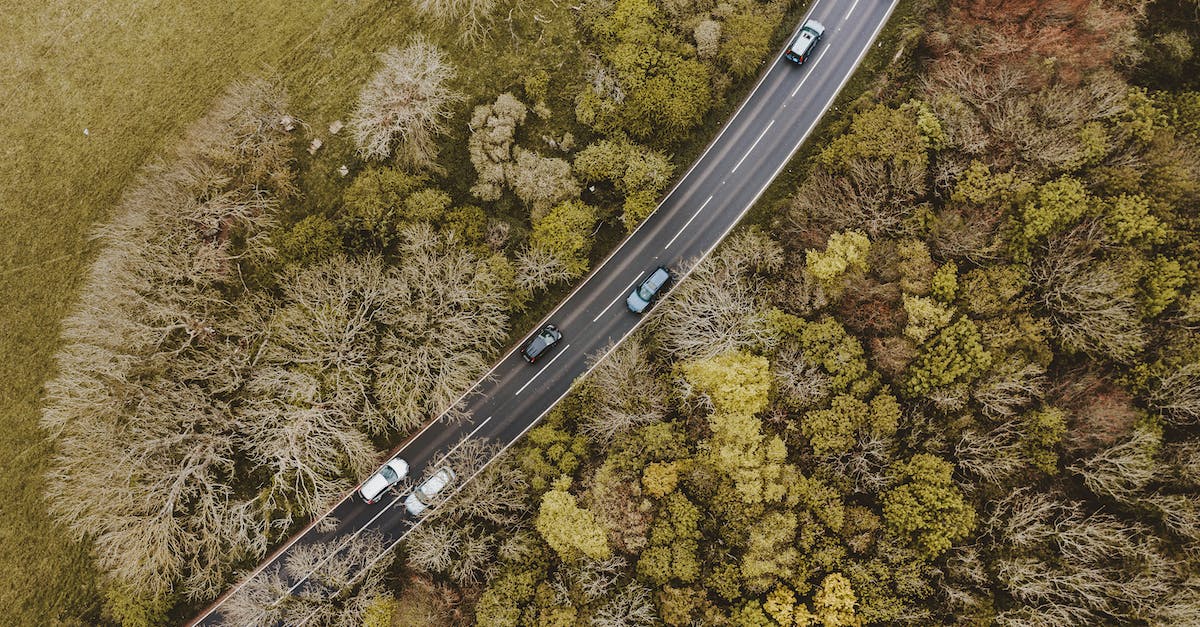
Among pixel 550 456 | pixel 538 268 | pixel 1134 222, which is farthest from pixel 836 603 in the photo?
pixel 538 268

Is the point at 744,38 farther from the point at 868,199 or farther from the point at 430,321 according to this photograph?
the point at 430,321

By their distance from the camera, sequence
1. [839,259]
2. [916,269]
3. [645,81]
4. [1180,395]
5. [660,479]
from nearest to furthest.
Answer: [1180,395]
[916,269]
[660,479]
[839,259]
[645,81]

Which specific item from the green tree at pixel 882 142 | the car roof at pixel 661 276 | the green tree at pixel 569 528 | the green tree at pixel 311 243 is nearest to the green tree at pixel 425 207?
the green tree at pixel 311 243

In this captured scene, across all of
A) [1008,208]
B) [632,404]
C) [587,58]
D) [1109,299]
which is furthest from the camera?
[587,58]

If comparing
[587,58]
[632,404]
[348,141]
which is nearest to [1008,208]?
[632,404]

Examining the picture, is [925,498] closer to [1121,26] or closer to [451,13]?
[1121,26]

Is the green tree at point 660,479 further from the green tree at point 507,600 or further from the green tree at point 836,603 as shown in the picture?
the green tree at point 836,603
